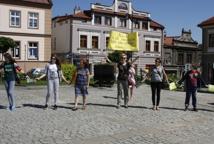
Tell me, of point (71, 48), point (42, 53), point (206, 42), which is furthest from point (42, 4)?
point (206, 42)

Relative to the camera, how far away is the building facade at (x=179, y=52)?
6619cm

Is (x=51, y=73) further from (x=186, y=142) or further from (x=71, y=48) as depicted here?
(x=71, y=48)

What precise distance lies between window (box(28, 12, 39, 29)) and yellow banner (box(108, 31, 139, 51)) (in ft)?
73.4

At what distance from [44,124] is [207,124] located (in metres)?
4.58

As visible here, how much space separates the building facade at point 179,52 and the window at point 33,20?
26029 millimetres

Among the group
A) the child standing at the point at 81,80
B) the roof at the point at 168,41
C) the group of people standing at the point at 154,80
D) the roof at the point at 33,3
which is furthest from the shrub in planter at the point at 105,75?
the roof at the point at 168,41

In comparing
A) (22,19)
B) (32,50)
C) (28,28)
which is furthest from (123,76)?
(22,19)

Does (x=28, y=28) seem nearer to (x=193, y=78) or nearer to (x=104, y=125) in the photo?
(x=193, y=78)

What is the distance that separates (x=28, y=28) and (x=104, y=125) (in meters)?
36.0

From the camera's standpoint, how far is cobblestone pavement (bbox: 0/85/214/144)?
30.5 ft

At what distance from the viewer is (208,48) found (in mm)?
46594

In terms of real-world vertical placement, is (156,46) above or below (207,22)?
below

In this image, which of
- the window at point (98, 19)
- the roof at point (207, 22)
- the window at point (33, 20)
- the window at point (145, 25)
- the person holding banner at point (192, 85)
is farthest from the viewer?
the window at point (145, 25)

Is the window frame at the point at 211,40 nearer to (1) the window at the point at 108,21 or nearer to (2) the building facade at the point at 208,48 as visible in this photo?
(2) the building facade at the point at 208,48
